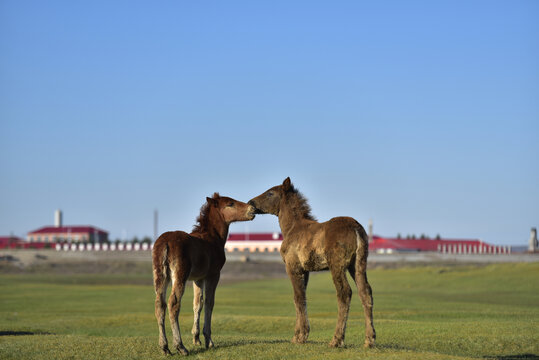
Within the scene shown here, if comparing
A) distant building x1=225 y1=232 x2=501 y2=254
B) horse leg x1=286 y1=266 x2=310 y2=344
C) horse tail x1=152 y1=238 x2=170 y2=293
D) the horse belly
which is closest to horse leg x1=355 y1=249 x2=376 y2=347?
the horse belly

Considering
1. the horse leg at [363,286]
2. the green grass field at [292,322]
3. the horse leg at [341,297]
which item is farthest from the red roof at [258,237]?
the horse leg at [363,286]

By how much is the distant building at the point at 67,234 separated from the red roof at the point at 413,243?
65.1 m

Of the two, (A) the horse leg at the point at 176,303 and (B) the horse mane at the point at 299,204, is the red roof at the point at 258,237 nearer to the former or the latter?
(B) the horse mane at the point at 299,204

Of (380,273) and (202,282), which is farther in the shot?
(380,273)

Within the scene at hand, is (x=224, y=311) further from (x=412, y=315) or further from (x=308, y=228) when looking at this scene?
(x=308, y=228)

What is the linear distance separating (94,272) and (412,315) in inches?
3047

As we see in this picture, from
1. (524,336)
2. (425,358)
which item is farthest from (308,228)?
(524,336)

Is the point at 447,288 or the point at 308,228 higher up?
the point at 308,228

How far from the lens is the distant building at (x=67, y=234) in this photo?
175000mm

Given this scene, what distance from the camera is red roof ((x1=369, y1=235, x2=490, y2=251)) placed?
148m

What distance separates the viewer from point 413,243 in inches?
Answer: 5989

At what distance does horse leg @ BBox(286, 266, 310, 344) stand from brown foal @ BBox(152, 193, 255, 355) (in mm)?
1921

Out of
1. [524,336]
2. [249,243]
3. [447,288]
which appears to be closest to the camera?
[524,336]

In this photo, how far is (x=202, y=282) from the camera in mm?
17875
